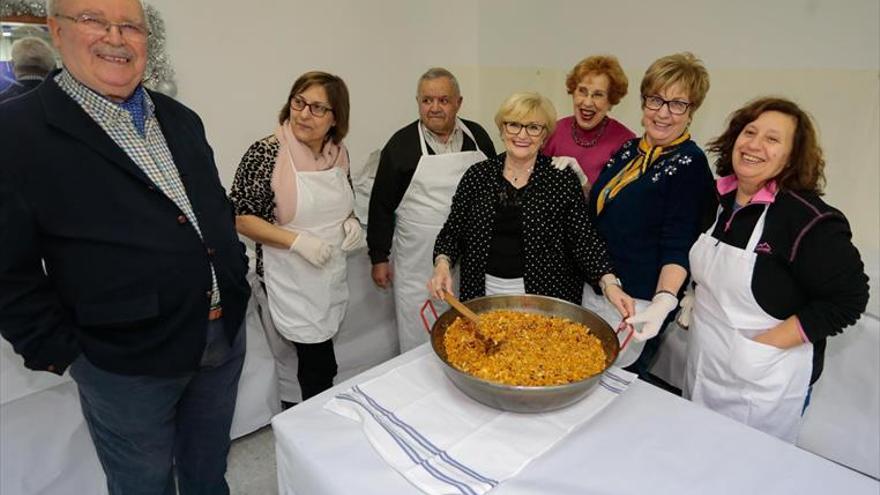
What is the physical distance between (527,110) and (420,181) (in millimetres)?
565

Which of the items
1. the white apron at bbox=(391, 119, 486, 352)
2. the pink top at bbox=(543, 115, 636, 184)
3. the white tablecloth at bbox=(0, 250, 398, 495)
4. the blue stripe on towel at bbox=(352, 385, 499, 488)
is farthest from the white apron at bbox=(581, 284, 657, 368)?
the white tablecloth at bbox=(0, 250, 398, 495)

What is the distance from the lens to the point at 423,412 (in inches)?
38.5

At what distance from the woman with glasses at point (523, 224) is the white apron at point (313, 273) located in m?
0.41

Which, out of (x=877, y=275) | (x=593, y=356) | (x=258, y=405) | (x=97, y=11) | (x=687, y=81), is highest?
(x=97, y=11)

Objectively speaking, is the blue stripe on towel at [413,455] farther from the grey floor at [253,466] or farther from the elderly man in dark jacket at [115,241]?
the grey floor at [253,466]

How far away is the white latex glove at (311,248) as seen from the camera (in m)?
1.62

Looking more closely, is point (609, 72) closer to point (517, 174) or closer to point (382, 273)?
point (517, 174)

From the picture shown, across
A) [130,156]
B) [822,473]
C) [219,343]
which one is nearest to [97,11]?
[130,156]

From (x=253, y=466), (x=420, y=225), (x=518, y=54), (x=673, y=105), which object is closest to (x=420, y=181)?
(x=420, y=225)

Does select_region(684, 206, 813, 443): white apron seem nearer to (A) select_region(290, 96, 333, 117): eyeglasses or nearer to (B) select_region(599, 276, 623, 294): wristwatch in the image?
(B) select_region(599, 276, 623, 294): wristwatch

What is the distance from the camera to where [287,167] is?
62.0 inches

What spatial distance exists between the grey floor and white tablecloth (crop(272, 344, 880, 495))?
90cm

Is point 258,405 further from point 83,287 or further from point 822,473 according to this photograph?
point 822,473

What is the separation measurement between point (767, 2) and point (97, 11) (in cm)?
226
